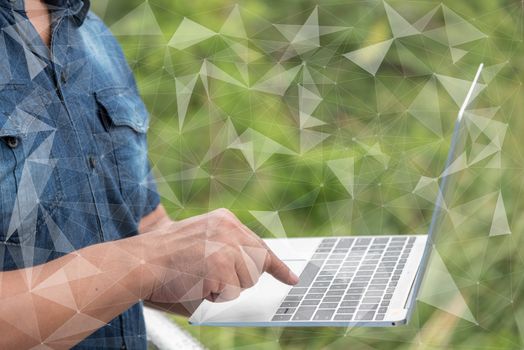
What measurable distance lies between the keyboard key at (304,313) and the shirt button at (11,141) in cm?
29

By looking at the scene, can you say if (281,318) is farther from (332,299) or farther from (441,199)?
(441,199)

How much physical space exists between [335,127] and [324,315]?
193mm

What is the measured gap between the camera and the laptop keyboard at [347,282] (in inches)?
31.0

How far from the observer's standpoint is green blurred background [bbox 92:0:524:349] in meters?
0.88

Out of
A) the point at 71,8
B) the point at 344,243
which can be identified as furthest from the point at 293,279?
the point at 71,8

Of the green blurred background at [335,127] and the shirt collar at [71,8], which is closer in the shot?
the green blurred background at [335,127]

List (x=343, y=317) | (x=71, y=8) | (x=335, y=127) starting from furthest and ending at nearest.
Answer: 1. (x=71, y=8)
2. (x=335, y=127)
3. (x=343, y=317)

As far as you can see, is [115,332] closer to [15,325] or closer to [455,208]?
[15,325]

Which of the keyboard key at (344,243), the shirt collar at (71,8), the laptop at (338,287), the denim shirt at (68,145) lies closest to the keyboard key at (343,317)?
the laptop at (338,287)

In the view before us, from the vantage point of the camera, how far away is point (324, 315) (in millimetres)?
783

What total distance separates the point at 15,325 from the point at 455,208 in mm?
428

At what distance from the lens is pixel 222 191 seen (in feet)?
2.87

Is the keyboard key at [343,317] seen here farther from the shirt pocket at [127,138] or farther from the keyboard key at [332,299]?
the shirt pocket at [127,138]

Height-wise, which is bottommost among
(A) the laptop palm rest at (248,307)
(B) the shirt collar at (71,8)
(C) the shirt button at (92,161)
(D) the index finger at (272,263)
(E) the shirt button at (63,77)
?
(A) the laptop palm rest at (248,307)
